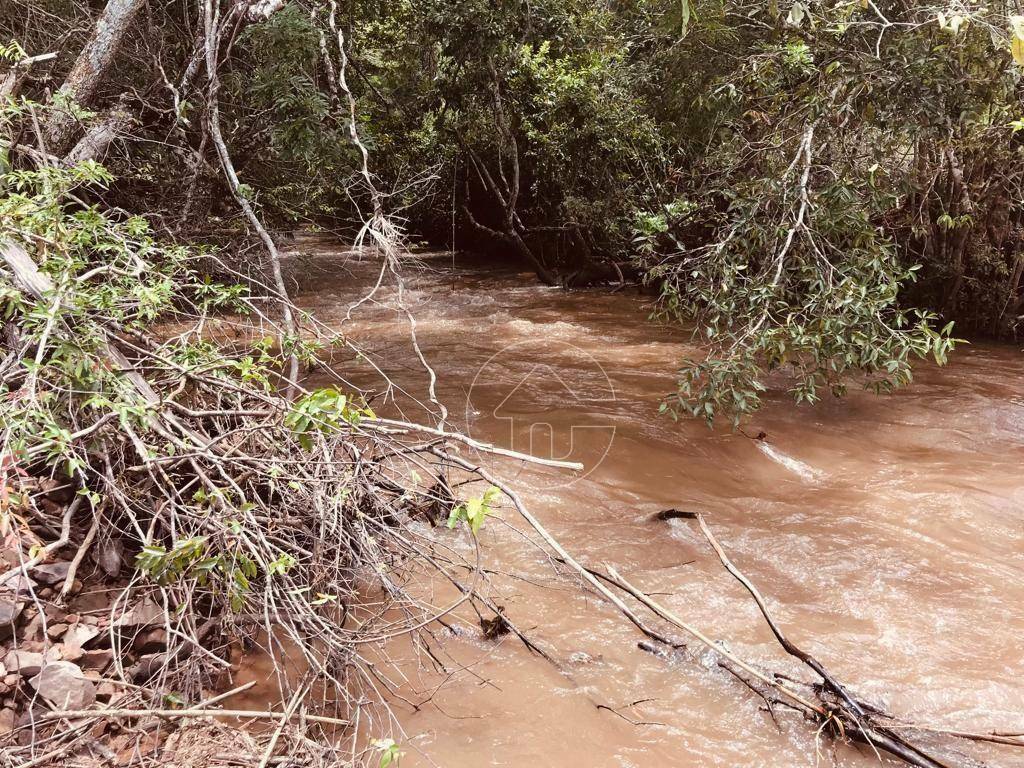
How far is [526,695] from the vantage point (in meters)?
2.61

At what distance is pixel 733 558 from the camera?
11.9 feet

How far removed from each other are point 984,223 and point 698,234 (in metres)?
3.45

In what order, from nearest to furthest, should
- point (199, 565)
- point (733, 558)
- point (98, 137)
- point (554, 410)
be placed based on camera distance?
point (199, 565)
point (733, 558)
point (98, 137)
point (554, 410)

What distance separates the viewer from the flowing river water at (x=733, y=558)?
8.11 ft

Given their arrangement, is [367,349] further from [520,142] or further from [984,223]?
[984,223]

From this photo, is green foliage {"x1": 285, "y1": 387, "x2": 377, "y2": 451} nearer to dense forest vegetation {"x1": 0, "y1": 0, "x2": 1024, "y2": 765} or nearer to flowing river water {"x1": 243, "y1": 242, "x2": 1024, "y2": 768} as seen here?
dense forest vegetation {"x1": 0, "y1": 0, "x2": 1024, "y2": 765}

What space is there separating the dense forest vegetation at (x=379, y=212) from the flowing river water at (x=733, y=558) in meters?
0.34

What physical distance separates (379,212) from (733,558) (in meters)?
2.66

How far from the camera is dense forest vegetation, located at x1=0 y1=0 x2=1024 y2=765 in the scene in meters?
2.51

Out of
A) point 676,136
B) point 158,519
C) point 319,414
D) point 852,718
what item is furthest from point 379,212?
point 676,136

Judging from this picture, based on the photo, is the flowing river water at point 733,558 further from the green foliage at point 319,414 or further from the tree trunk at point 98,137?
the tree trunk at point 98,137

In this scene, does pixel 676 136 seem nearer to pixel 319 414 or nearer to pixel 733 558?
pixel 733 558

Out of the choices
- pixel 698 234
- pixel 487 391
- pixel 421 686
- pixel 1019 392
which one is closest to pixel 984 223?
pixel 1019 392

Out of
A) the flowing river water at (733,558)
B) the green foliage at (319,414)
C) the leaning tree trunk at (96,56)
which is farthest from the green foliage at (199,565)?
the leaning tree trunk at (96,56)
